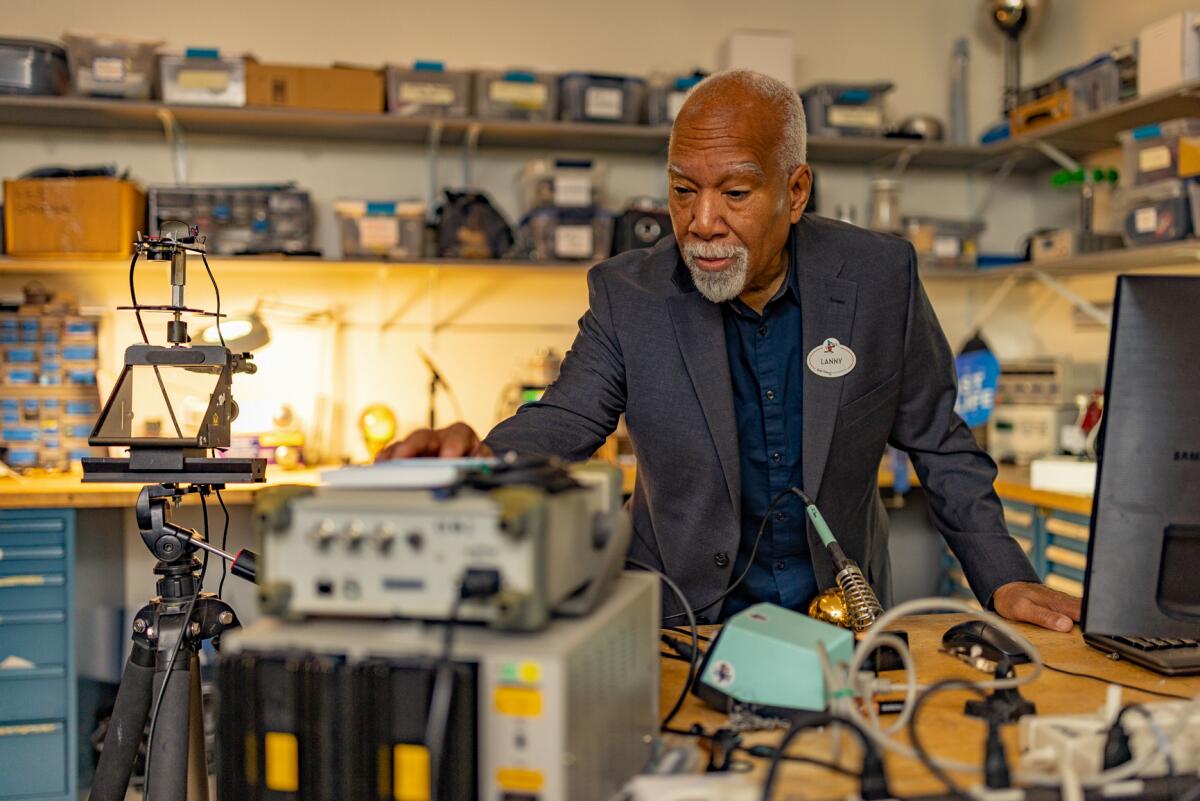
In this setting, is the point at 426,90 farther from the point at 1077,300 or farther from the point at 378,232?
the point at 1077,300

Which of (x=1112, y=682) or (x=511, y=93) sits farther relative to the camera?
(x=511, y=93)

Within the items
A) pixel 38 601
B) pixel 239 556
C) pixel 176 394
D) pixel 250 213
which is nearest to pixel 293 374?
pixel 250 213

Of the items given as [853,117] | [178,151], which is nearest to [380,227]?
[178,151]

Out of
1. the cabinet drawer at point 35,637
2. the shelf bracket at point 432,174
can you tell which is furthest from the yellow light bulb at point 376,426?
the cabinet drawer at point 35,637

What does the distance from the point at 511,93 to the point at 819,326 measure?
2.06 m

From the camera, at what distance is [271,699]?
867mm

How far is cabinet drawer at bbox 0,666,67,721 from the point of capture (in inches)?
112

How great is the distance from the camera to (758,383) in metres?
1.74

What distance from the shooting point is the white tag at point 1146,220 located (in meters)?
3.04

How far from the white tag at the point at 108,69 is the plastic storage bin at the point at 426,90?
0.79 metres

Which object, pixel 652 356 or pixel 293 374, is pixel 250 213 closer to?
pixel 293 374

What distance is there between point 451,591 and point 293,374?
2964mm

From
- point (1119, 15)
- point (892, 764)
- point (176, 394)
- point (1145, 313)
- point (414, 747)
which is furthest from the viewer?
point (1119, 15)

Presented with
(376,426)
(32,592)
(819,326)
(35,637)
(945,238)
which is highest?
(945,238)
